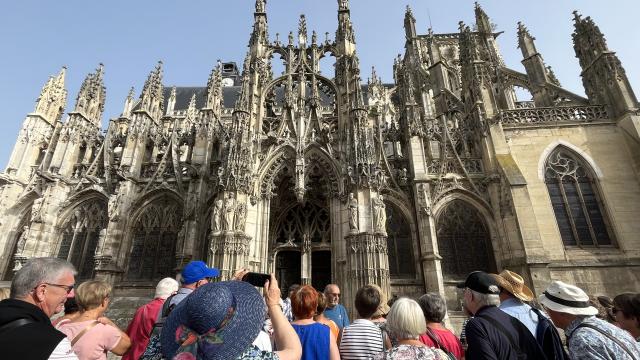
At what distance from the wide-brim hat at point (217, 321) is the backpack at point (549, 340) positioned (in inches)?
102

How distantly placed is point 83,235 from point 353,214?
483 inches

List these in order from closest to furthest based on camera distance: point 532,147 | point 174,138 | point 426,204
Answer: point 426,204 → point 532,147 → point 174,138

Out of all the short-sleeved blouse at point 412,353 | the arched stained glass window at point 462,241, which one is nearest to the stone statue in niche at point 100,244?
the arched stained glass window at point 462,241

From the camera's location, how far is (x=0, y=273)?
→ 14.0 meters

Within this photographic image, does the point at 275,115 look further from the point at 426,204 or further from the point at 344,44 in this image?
the point at 426,204

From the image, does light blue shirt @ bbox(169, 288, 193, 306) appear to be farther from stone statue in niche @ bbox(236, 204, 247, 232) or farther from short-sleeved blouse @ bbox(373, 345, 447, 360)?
stone statue in niche @ bbox(236, 204, 247, 232)

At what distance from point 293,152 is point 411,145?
197 inches

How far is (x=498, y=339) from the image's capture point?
2500mm

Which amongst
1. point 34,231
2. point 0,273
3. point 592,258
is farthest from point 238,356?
point 0,273

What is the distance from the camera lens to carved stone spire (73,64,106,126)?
16594mm

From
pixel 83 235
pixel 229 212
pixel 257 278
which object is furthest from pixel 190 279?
pixel 83 235

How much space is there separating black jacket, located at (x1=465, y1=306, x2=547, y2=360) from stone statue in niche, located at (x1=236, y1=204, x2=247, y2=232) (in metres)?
9.73

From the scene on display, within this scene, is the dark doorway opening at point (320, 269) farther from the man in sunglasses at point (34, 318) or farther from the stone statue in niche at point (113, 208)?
the man in sunglasses at point (34, 318)

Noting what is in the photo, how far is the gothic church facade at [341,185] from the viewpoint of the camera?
11.9 metres
